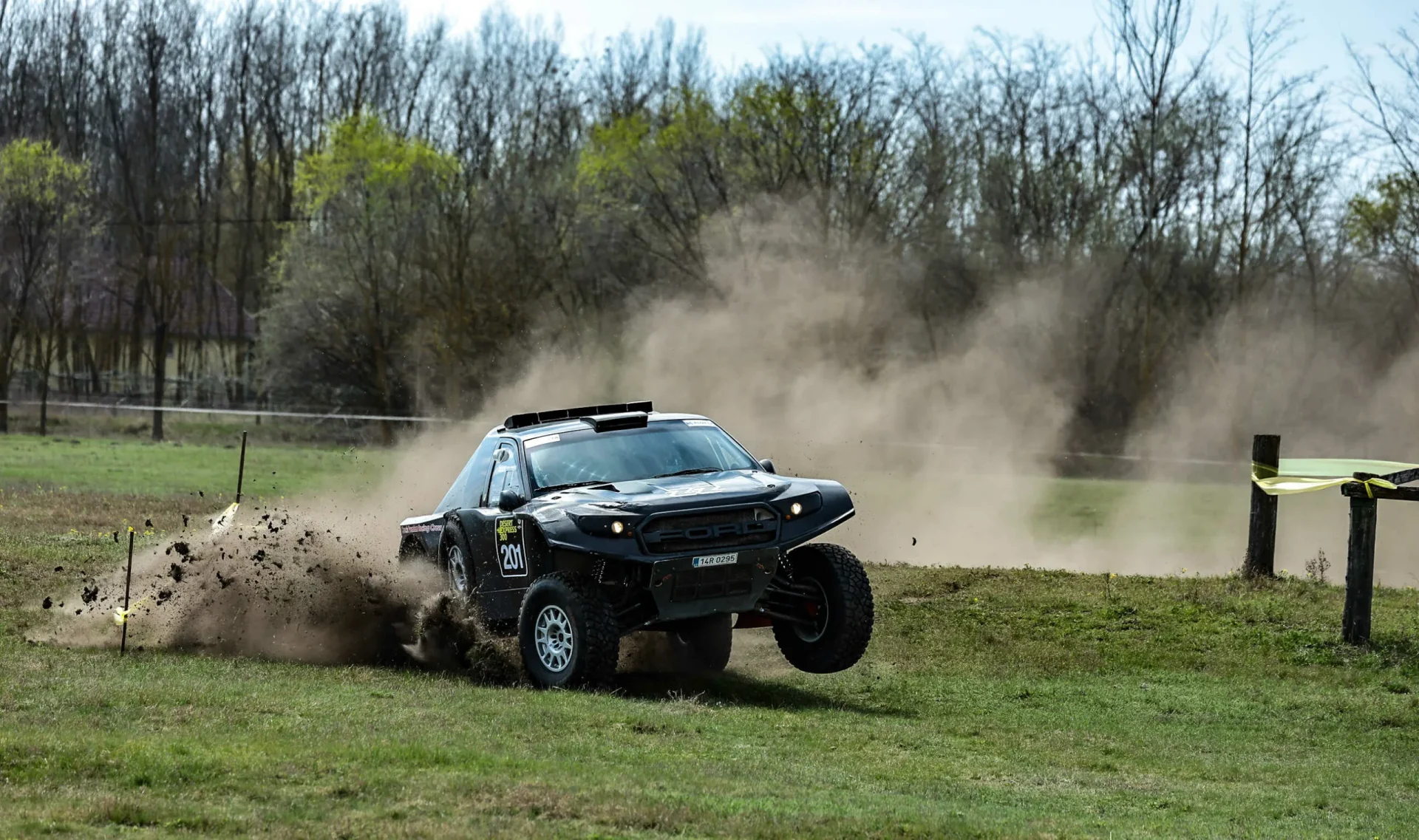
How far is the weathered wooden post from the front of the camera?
16.6 meters

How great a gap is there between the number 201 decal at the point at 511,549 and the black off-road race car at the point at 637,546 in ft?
0.05

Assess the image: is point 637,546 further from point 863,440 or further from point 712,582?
point 863,440

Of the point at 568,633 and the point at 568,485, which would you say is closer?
the point at 568,633

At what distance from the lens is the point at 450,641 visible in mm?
12250

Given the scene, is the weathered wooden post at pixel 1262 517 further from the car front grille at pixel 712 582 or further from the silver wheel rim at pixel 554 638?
the silver wheel rim at pixel 554 638

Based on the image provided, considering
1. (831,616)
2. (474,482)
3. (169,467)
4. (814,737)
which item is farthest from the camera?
(169,467)

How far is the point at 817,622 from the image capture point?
37.9ft

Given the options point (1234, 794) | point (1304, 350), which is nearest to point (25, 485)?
point (1234, 794)

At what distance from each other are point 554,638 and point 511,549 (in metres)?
0.91

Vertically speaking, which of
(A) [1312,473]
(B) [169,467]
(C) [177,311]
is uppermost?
(C) [177,311]

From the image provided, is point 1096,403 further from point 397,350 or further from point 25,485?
point 25,485

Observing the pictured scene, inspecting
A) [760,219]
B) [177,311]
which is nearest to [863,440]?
[760,219]

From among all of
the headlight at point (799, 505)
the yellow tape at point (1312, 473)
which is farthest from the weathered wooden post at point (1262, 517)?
the headlight at point (799, 505)

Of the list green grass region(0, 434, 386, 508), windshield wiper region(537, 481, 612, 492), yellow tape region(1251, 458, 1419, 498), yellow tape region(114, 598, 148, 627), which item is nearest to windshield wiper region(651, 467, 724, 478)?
windshield wiper region(537, 481, 612, 492)
